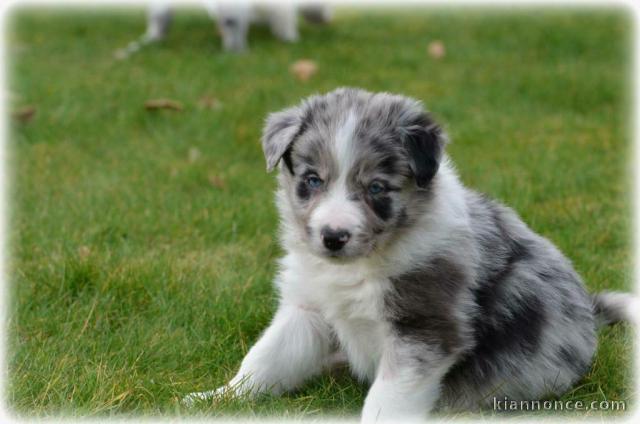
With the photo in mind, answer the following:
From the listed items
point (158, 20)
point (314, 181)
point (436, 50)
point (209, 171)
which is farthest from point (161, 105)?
point (314, 181)

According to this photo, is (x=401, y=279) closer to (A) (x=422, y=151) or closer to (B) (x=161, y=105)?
(A) (x=422, y=151)

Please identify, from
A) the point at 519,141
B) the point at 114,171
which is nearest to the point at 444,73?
the point at 519,141

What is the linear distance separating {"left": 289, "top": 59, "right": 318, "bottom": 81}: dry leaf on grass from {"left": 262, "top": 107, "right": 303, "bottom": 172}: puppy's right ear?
616 cm

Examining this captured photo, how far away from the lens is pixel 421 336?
13.1ft

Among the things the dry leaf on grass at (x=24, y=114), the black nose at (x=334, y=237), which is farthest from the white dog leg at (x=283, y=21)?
the black nose at (x=334, y=237)

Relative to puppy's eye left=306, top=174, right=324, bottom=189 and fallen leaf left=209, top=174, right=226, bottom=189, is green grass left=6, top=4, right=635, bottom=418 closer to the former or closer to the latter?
fallen leaf left=209, top=174, right=226, bottom=189

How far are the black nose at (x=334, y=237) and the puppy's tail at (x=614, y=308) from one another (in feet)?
6.34

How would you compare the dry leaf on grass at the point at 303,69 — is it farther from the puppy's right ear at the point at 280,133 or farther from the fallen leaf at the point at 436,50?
the puppy's right ear at the point at 280,133

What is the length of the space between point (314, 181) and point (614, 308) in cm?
209

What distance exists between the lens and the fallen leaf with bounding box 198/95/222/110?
937 cm

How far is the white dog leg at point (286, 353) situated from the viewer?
4.47 meters

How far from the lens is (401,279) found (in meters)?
4.11

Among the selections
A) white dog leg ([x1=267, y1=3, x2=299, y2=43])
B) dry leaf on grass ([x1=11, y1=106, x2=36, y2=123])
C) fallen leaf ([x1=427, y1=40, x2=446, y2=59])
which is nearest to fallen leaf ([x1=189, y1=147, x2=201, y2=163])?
dry leaf on grass ([x1=11, y1=106, x2=36, y2=123])

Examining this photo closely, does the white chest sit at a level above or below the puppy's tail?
above
